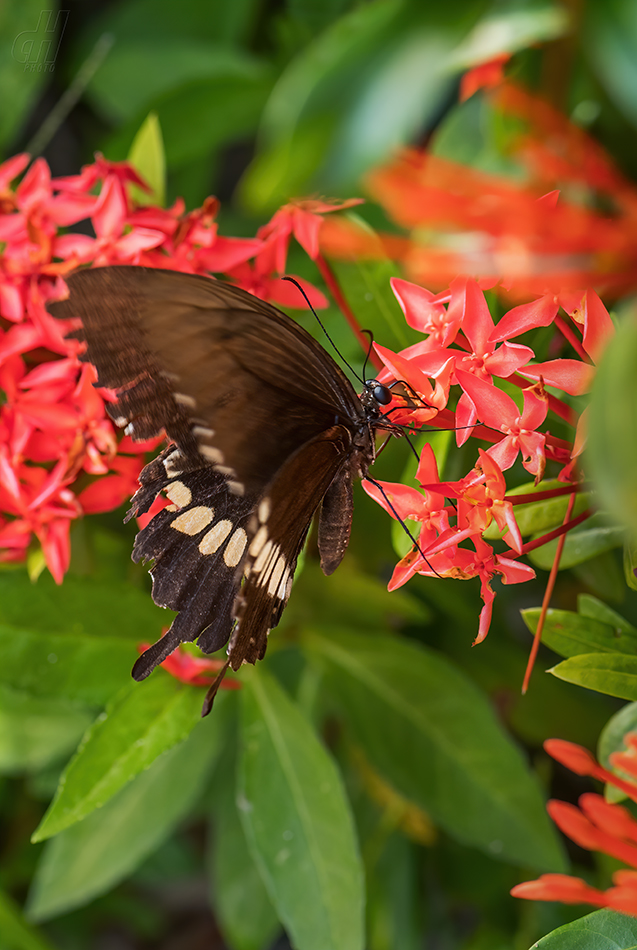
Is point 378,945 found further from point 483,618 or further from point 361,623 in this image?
point 483,618

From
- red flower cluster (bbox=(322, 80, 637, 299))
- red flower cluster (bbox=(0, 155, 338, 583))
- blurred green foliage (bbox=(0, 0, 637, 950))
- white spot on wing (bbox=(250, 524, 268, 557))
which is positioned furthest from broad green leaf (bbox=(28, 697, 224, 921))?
red flower cluster (bbox=(322, 80, 637, 299))

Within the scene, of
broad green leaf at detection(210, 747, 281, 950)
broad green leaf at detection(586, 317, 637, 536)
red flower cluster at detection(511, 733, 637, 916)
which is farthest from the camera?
broad green leaf at detection(210, 747, 281, 950)

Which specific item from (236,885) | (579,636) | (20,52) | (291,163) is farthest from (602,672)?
(20,52)

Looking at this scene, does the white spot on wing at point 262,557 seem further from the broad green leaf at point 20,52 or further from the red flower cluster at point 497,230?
the broad green leaf at point 20,52

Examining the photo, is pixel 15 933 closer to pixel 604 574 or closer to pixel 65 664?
pixel 65 664

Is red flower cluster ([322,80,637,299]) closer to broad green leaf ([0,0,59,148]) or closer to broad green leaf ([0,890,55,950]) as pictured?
broad green leaf ([0,890,55,950])

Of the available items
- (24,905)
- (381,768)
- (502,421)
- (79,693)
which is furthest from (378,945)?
(502,421)
